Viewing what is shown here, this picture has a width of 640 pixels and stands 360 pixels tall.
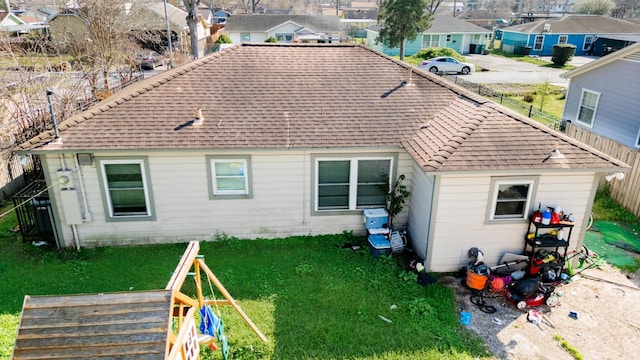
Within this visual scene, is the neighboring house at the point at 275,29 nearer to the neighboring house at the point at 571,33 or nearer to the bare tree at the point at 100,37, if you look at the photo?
the bare tree at the point at 100,37

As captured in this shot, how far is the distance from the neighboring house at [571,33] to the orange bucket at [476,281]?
47.0m

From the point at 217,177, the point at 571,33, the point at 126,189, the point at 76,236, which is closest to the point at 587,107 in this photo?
the point at 217,177

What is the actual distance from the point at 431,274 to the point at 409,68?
628 cm

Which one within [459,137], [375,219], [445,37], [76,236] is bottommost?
[76,236]

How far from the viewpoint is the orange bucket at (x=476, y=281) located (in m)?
8.52

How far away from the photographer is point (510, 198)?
8.99 m

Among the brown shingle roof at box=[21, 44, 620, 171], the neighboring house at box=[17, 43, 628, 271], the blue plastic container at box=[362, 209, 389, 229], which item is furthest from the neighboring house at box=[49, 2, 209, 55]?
the blue plastic container at box=[362, 209, 389, 229]

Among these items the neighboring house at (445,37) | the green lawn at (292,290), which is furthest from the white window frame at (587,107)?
the neighboring house at (445,37)

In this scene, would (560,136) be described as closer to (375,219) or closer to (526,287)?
(526,287)

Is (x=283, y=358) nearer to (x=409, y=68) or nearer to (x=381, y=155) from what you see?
(x=381, y=155)

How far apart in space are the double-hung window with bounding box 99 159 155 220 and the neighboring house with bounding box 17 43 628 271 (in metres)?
0.03

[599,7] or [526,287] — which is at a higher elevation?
[599,7]

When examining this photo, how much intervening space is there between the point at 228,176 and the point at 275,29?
39836mm

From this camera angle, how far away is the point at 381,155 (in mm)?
10250
